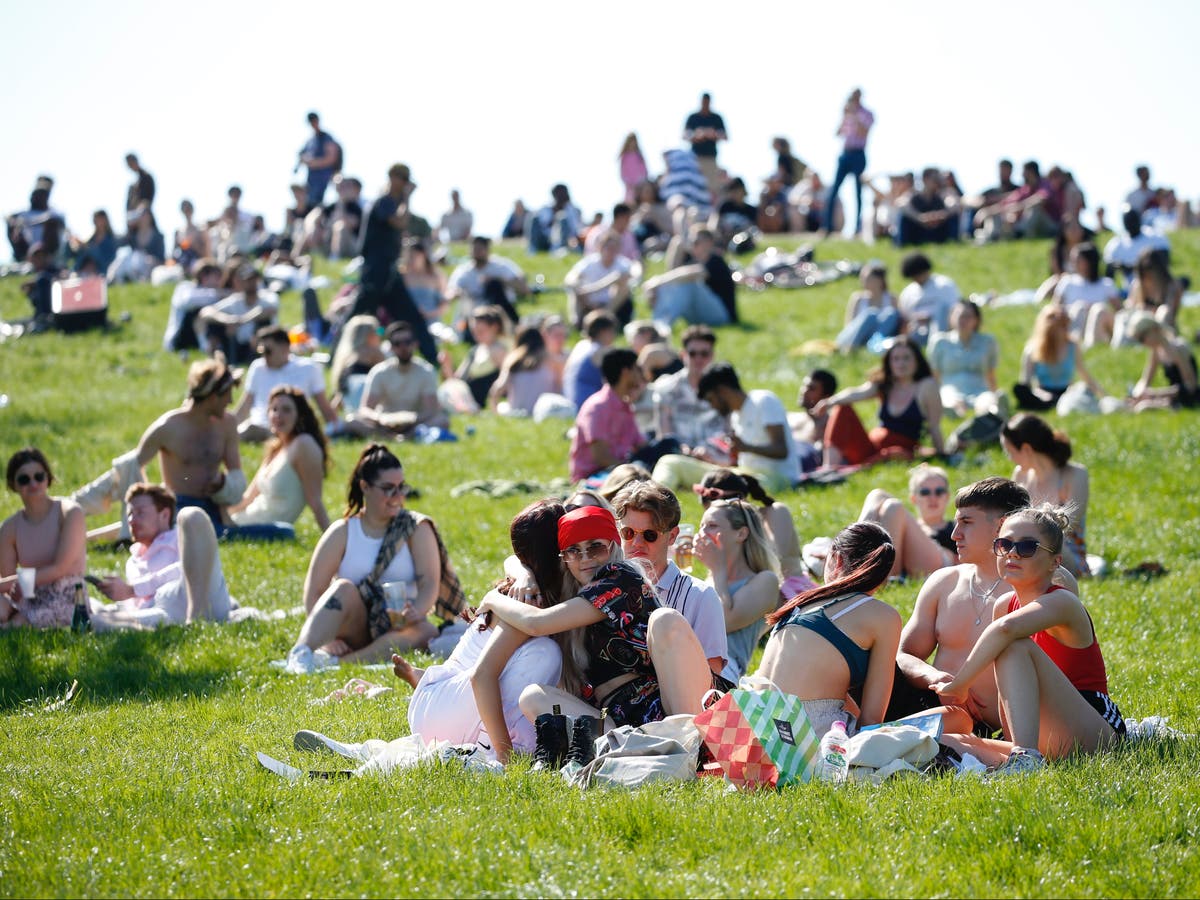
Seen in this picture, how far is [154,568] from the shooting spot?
10.6 metres

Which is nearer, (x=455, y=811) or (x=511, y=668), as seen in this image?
(x=455, y=811)

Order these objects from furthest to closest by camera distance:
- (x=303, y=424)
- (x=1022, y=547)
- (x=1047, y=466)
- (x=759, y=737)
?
(x=303, y=424)
(x=1047, y=466)
(x=1022, y=547)
(x=759, y=737)

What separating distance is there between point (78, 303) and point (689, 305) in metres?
10.6

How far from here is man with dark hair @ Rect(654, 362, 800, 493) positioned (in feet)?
43.6

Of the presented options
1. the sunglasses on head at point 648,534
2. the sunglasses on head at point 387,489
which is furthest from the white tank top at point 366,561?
the sunglasses on head at point 648,534

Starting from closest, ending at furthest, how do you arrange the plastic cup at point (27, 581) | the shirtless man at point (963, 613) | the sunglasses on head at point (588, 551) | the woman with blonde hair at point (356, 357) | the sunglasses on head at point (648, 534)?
the sunglasses on head at point (588, 551) < the shirtless man at point (963, 613) < the sunglasses on head at point (648, 534) < the plastic cup at point (27, 581) < the woman with blonde hair at point (356, 357)

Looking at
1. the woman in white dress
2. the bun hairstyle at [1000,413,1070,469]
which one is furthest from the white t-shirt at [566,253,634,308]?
the bun hairstyle at [1000,413,1070,469]

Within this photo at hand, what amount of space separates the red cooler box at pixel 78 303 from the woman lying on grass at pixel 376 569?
57.0ft

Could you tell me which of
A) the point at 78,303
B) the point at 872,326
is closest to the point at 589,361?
the point at 872,326

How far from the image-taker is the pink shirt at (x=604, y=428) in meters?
13.8

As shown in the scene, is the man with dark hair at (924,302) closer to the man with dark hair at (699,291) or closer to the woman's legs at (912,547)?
the man with dark hair at (699,291)

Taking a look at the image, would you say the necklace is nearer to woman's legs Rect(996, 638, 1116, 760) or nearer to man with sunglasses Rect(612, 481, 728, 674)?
woman's legs Rect(996, 638, 1116, 760)

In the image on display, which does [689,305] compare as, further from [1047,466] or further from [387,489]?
[387,489]

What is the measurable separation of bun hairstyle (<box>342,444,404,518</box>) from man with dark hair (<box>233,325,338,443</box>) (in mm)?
5888
